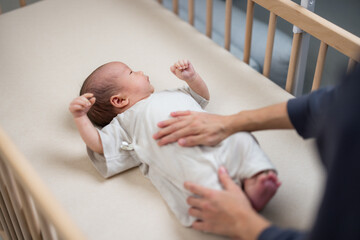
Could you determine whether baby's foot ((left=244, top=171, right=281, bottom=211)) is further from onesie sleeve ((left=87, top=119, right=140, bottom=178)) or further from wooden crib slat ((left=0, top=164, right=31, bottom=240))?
wooden crib slat ((left=0, top=164, right=31, bottom=240))

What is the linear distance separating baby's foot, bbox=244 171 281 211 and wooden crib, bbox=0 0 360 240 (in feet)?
0.23

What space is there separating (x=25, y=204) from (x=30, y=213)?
44mm

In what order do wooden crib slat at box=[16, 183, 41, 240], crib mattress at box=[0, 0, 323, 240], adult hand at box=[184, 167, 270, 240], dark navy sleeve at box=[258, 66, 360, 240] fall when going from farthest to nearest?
crib mattress at box=[0, 0, 323, 240], wooden crib slat at box=[16, 183, 41, 240], adult hand at box=[184, 167, 270, 240], dark navy sleeve at box=[258, 66, 360, 240]

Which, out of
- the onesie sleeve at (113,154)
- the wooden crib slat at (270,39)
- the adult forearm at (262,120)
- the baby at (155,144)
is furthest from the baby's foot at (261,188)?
the wooden crib slat at (270,39)

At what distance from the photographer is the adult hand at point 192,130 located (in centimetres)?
103

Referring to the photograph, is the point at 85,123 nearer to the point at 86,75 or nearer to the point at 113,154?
the point at 113,154

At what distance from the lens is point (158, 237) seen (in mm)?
1001

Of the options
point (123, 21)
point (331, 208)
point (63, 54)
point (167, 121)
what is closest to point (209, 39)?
point (123, 21)

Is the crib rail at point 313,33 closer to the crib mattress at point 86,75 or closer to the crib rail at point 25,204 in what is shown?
the crib mattress at point 86,75

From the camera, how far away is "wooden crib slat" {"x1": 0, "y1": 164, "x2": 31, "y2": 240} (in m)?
0.99

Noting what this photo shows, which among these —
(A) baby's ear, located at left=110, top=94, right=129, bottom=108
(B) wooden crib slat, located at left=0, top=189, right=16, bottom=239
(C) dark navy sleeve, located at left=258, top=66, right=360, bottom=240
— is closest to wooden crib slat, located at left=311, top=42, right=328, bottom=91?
(A) baby's ear, located at left=110, top=94, right=129, bottom=108

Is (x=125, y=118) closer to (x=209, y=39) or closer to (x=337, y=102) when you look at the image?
(x=209, y=39)

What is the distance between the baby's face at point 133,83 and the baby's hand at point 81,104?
0.11 m

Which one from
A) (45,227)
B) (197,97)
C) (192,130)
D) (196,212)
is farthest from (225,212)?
(197,97)
